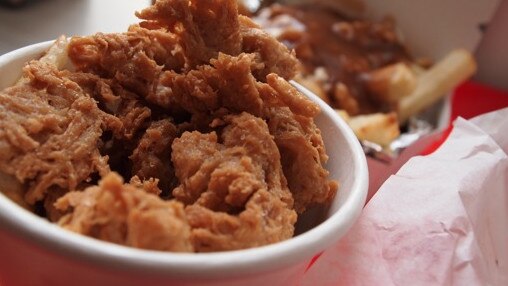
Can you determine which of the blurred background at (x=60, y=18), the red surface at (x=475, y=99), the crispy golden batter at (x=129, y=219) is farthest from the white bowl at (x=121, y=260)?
the red surface at (x=475, y=99)

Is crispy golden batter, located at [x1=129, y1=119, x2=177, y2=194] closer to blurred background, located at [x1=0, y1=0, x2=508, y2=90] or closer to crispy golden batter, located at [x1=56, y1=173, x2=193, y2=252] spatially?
crispy golden batter, located at [x1=56, y1=173, x2=193, y2=252]

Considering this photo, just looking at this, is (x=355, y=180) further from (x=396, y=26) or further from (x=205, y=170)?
(x=396, y=26)

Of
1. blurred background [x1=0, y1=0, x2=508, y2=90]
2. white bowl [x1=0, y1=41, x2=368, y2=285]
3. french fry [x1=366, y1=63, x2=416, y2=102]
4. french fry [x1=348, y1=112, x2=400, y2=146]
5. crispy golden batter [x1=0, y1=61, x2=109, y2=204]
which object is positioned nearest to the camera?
white bowl [x1=0, y1=41, x2=368, y2=285]

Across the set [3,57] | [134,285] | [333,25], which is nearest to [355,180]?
[134,285]

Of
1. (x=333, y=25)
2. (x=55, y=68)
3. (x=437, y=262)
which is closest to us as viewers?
(x=55, y=68)

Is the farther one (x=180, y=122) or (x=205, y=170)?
(x=180, y=122)

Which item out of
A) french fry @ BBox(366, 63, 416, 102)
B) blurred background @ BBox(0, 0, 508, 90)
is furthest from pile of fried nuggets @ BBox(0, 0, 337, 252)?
blurred background @ BBox(0, 0, 508, 90)
